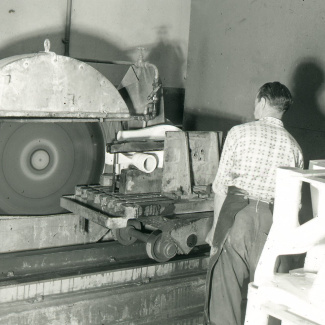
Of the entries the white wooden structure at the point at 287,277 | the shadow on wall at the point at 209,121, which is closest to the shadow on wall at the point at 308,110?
the shadow on wall at the point at 209,121

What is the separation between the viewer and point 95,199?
8.06ft

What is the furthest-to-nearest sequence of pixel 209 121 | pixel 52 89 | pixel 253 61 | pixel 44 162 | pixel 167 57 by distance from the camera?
pixel 167 57
pixel 209 121
pixel 253 61
pixel 44 162
pixel 52 89

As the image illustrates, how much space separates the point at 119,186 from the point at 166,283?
1.73 ft

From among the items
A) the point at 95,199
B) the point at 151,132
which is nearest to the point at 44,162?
the point at 95,199

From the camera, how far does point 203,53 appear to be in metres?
3.69

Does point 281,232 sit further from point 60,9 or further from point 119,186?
point 60,9

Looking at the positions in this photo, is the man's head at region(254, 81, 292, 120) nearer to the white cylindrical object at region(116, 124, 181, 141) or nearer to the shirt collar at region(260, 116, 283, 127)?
the shirt collar at region(260, 116, 283, 127)

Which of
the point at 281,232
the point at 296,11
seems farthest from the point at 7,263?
the point at 296,11

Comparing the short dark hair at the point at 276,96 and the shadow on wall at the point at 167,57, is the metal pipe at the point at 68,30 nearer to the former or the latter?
→ the shadow on wall at the point at 167,57

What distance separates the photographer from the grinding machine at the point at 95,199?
220cm

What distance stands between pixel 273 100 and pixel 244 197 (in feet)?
1.33

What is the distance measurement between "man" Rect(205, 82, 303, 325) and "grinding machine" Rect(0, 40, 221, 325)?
368mm

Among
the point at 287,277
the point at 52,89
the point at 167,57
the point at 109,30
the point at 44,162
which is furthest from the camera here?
the point at 167,57

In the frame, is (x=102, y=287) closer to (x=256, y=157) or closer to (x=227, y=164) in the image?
(x=227, y=164)
